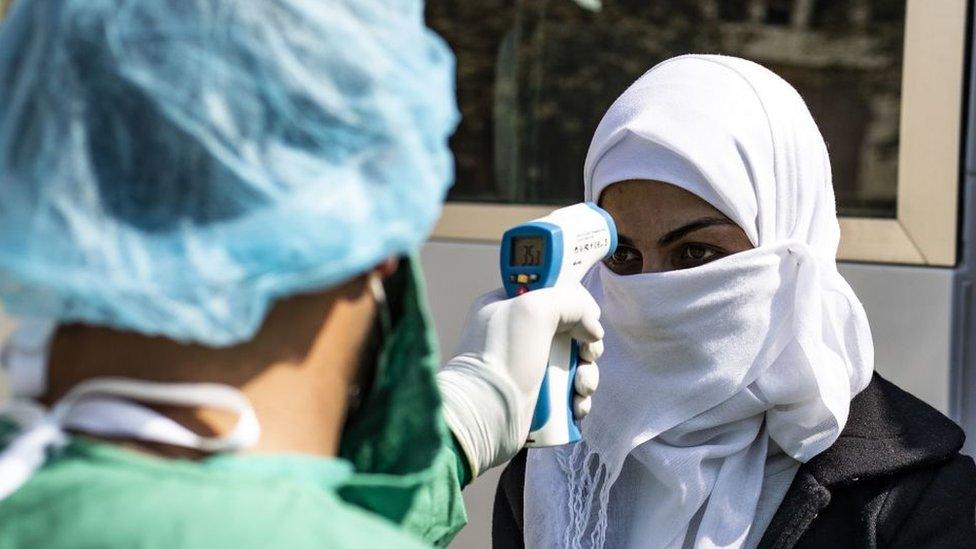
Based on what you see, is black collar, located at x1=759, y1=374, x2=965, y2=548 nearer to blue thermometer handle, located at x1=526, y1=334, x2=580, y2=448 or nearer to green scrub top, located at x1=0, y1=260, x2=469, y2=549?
blue thermometer handle, located at x1=526, y1=334, x2=580, y2=448

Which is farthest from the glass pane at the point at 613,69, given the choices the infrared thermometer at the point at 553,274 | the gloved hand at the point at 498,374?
the gloved hand at the point at 498,374

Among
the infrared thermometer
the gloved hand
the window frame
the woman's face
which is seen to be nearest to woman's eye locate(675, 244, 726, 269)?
the woman's face

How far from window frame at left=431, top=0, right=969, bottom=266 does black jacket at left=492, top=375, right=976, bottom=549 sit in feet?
2.47

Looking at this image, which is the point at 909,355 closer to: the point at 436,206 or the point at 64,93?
the point at 436,206

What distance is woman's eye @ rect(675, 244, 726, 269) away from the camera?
2139 mm

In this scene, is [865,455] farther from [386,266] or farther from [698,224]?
[386,266]

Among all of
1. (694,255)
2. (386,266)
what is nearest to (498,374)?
(386,266)

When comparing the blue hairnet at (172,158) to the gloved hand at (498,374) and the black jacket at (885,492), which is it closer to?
the gloved hand at (498,374)

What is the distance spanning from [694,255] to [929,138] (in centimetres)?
86

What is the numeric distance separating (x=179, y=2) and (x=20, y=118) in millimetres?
157

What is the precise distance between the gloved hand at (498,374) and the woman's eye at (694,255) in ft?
1.64

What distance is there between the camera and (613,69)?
10.1ft

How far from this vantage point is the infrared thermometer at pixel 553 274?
1729mm

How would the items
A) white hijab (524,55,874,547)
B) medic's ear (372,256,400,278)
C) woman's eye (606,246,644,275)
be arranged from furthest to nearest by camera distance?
woman's eye (606,246,644,275), white hijab (524,55,874,547), medic's ear (372,256,400,278)
